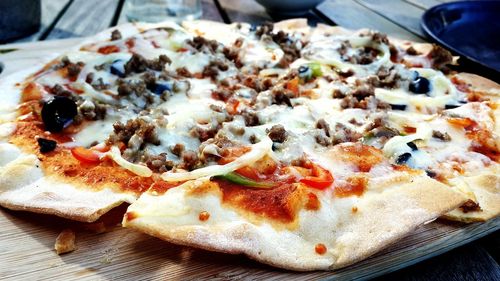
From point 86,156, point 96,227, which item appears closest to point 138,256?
point 96,227

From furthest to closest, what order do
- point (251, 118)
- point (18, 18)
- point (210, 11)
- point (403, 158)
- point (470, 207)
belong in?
point (210, 11)
point (18, 18)
point (251, 118)
point (403, 158)
point (470, 207)

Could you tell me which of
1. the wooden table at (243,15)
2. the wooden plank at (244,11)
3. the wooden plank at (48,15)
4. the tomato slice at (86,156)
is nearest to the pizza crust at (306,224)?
the tomato slice at (86,156)

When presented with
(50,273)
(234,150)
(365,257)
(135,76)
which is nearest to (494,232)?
(365,257)

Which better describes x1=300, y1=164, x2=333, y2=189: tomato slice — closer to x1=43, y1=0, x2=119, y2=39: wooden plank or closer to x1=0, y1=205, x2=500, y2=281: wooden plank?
x1=0, y1=205, x2=500, y2=281: wooden plank

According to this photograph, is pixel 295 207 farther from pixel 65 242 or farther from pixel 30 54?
pixel 30 54

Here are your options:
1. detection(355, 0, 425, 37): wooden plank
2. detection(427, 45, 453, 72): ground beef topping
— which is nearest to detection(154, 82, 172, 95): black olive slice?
detection(427, 45, 453, 72): ground beef topping

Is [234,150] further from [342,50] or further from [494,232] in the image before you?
[342,50]
